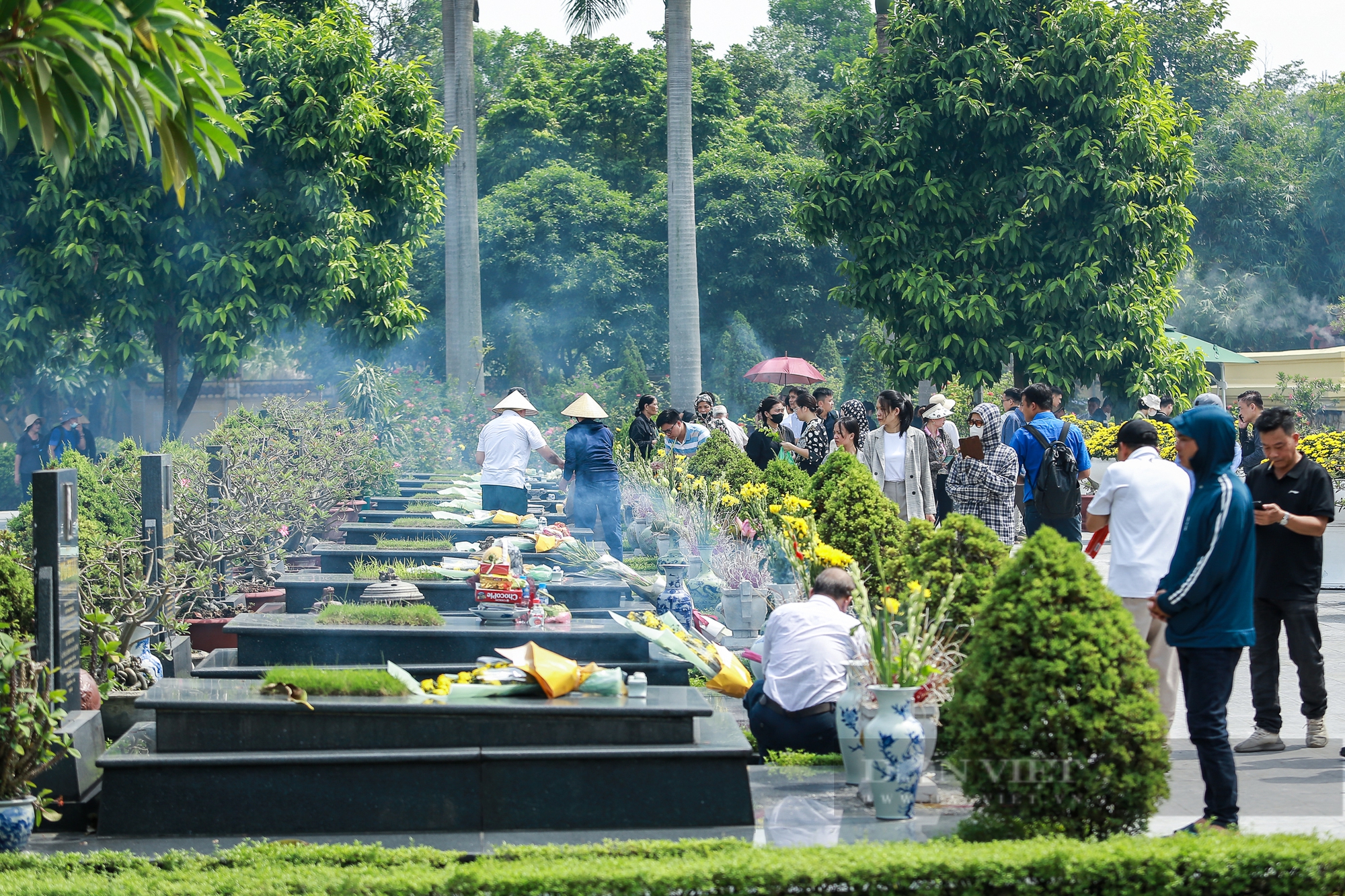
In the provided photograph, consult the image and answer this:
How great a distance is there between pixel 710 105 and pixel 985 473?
3108cm

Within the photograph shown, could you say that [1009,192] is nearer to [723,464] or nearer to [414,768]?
[723,464]

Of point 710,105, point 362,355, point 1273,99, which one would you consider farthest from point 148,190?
point 1273,99

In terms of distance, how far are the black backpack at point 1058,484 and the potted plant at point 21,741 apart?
7220mm

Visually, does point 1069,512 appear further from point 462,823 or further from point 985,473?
point 462,823

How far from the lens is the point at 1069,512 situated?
1016 centimetres

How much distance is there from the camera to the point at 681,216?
2044 cm

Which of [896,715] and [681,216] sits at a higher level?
[681,216]

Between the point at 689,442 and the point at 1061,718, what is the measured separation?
10.7 m

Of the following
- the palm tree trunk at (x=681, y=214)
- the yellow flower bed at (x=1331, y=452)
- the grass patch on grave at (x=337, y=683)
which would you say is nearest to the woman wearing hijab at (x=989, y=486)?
the yellow flower bed at (x=1331, y=452)

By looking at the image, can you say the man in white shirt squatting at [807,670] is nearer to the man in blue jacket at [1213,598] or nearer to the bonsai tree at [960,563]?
the bonsai tree at [960,563]

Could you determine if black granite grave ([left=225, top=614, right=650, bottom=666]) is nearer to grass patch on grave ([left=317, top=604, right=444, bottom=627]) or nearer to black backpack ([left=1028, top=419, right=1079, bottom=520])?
grass patch on grave ([left=317, top=604, right=444, bottom=627])

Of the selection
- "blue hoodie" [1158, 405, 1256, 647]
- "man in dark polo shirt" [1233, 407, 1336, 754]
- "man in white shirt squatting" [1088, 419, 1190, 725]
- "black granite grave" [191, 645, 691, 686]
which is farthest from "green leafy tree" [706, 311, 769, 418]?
"blue hoodie" [1158, 405, 1256, 647]

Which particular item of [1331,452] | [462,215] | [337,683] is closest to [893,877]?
[337,683]

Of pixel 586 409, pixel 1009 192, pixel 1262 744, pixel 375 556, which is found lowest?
pixel 1262 744
